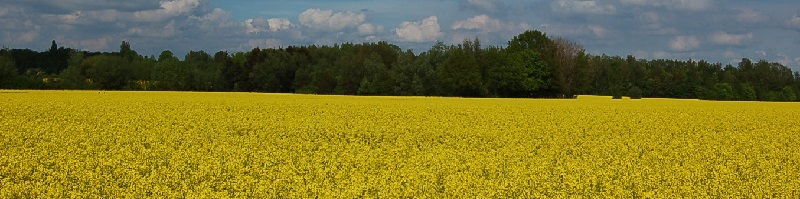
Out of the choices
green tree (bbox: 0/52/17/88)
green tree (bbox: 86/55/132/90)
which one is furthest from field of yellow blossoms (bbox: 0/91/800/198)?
green tree (bbox: 86/55/132/90)

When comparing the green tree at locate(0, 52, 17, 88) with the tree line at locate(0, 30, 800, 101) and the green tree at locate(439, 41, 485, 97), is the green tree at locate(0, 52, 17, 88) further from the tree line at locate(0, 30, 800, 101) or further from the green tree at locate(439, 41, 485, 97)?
the green tree at locate(439, 41, 485, 97)

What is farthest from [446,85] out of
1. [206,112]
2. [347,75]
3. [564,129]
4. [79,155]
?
[79,155]

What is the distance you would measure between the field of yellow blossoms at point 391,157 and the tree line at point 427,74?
46.0m

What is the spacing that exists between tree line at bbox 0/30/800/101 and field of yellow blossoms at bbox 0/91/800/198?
4603 cm

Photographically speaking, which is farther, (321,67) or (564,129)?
(321,67)

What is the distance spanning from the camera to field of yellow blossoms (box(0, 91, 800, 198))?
453 inches

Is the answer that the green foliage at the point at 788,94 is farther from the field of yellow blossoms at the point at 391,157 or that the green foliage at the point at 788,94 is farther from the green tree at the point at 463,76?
the field of yellow blossoms at the point at 391,157

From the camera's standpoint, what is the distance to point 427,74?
84500 mm

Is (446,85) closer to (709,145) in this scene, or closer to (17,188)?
(709,145)

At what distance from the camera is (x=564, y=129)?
76.6 feet

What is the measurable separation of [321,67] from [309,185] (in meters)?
91.9

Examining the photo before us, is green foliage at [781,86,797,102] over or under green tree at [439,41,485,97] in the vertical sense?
under

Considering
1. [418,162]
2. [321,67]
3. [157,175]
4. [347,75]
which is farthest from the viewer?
[321,67]

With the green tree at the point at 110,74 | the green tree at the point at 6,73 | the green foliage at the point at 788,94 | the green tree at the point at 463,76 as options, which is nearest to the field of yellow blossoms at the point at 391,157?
the green tree at the point at 463,76
